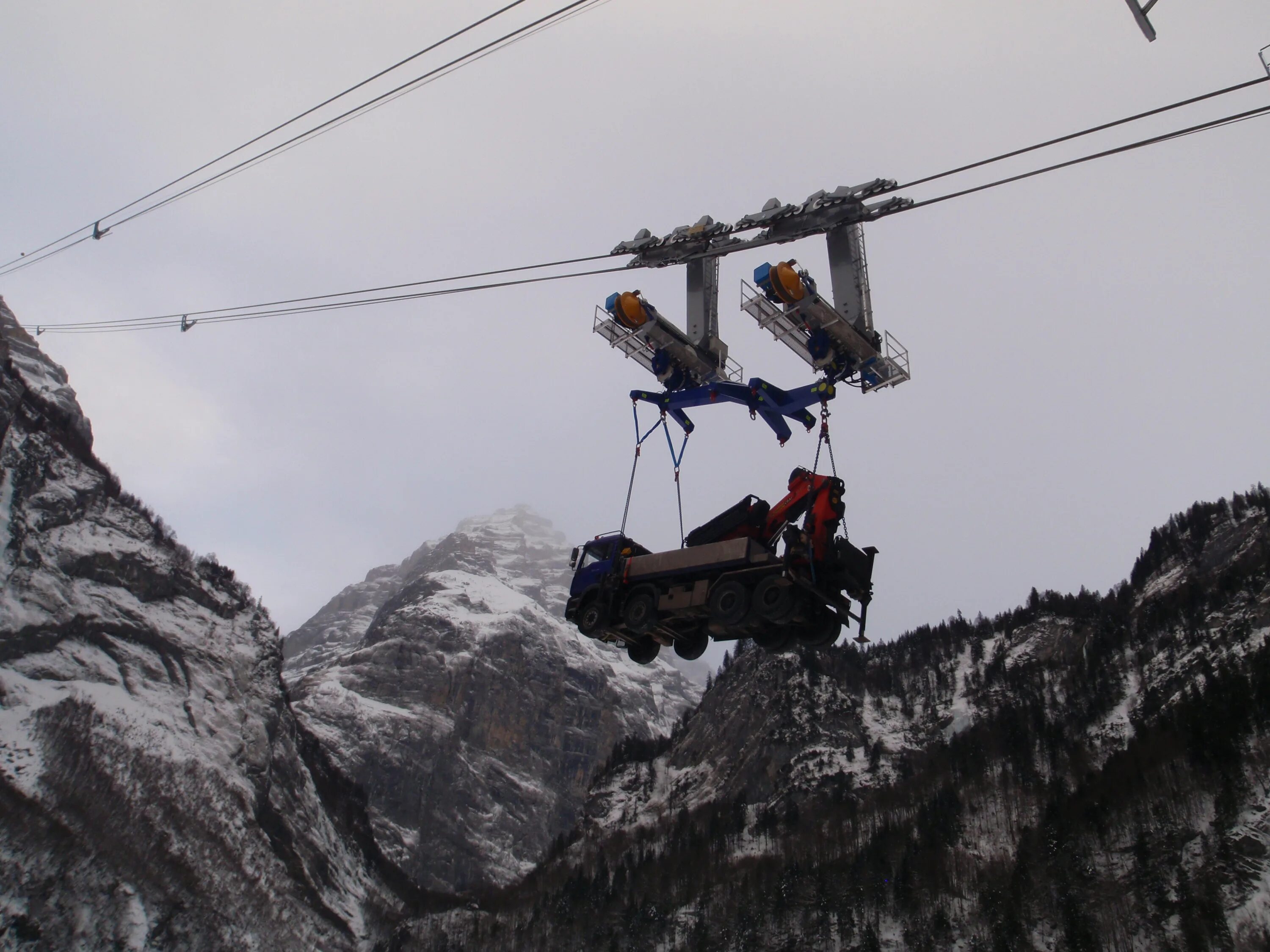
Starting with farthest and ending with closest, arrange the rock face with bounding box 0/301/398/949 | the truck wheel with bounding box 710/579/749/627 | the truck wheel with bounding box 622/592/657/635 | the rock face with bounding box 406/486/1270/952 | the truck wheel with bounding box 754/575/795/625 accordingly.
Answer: the rock face with bounding box 0/301/398/949 → the rock face with bounding box 406/486/1270/952 → the truck wheel with bounding box 622/592/657/635 → the truck wheel with bounding box 710/579/749/627 → the truck wheel with bounding box 754/575/795/625

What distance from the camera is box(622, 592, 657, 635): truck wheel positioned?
68.0ft

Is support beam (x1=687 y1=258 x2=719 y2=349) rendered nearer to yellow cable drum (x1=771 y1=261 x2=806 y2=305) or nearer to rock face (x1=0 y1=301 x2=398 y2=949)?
yellow cable drum (x1=771 y1=261 x2=806 y2=305)

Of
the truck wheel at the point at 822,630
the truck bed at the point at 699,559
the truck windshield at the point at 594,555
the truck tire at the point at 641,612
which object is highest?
the truck windshield at the point at 594,555

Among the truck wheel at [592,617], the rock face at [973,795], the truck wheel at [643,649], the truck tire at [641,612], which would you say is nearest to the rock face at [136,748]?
the rock face at [973,795]

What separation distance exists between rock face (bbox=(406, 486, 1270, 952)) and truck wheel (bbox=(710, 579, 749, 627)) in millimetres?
65403

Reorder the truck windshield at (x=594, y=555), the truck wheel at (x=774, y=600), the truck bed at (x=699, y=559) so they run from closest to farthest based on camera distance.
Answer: the truck wheel at (x=774, y=600) < the truck bed at (x=699, y=559) < the truck windshield at (x=594, y=555)

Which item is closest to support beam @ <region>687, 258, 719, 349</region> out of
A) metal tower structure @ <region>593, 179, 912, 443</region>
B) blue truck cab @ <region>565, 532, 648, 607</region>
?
metal tower structure @ <region>593, 179, 912, 443</region>

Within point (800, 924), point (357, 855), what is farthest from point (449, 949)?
point (800, 924)

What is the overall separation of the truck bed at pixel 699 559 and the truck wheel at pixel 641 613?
1.38ft

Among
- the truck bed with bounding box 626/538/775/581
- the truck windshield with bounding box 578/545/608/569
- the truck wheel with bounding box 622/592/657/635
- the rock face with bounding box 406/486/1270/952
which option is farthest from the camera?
the rock face with bounding box 406/486/1270/952

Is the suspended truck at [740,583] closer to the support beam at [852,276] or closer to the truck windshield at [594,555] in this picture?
the truck windshield at [594,555]

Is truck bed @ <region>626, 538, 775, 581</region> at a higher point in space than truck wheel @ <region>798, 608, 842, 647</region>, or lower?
higher

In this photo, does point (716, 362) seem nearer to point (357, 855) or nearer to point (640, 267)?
point (640, 267)

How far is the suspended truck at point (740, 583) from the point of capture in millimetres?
18641
